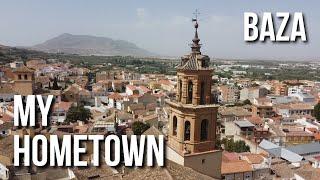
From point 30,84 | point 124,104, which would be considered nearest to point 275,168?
point 124,104

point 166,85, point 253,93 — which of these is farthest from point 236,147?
point 166,85

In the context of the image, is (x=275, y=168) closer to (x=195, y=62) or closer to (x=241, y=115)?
(x=195, y=62)

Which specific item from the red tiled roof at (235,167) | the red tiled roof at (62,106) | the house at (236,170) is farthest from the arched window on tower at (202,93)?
the red tiled roof at (62,106)

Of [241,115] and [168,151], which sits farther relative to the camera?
[241,115]

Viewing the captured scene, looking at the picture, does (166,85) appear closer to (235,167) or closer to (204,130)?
(235,167)

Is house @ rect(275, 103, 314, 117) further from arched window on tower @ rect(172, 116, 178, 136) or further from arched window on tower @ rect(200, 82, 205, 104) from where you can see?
arched window on tower @ rect(200, 82, 205, 104)

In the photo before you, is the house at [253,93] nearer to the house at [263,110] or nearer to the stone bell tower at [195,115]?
the house at [263,110]

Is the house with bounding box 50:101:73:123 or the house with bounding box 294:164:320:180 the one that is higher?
the house with bounding box 50:101:73:123

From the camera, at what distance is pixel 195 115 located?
47.5 ft

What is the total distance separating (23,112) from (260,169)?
19584mm

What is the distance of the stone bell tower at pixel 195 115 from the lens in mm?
14508

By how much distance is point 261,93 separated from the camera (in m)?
81.6

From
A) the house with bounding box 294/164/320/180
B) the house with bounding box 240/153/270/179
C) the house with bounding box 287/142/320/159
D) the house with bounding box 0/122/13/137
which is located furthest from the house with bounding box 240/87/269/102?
the house with bounding box 0/122/13/137

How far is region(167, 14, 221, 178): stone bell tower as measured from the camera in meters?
14.5
